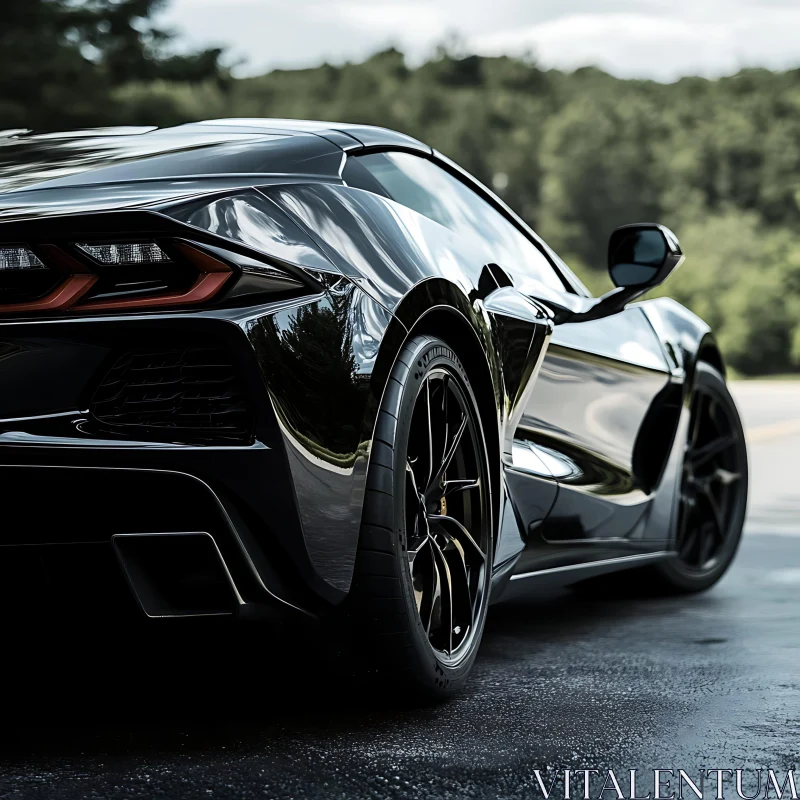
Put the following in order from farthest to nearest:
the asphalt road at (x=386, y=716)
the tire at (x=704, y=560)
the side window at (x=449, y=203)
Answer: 1. the tire at (x=704, y=560)
2. the side window at (x=449, y=203)
3. the asphalt road at (x=386, y=716)

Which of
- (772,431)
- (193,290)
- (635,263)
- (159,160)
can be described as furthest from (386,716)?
(772,431)

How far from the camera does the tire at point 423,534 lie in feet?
9.40

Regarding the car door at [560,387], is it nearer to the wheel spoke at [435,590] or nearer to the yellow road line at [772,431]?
the wheel spoke at [435,590]

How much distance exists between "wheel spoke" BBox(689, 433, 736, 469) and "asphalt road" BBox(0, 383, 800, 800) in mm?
787

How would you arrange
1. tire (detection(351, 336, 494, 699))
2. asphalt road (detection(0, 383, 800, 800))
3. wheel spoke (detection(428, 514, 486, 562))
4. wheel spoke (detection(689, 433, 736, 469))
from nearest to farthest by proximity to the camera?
1. asphalt road (detection(0, 383, 800, 800))
2. tire (detection(351, 336, 494, 699))
3. wheel spoke (detection(428, 514, 486, 562))
4. wheel spoke (detection(689, 433, 736, 469))

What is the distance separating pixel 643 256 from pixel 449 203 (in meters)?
0.93

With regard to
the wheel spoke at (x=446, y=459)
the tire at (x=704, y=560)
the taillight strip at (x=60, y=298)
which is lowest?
the tire at (x=704, y=560)

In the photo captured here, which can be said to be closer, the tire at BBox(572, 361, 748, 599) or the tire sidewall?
the tire sidewall

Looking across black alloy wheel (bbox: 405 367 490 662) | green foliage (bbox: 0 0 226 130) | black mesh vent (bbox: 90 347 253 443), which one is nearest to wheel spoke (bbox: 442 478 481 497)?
black alloy wheel (bbox: 405 367 490 662)

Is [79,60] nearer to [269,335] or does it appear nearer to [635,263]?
[635,263]

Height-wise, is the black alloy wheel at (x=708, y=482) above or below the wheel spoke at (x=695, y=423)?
below

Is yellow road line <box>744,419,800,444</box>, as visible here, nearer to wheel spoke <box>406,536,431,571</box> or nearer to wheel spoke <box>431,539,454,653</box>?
wheel spoke <box>431,539,454,653</box>

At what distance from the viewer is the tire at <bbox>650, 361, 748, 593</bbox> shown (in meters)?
5.04

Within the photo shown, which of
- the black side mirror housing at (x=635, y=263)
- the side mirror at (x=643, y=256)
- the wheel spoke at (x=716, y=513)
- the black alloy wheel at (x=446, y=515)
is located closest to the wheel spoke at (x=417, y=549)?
the black alloy wheel at (x=446, y=515)
